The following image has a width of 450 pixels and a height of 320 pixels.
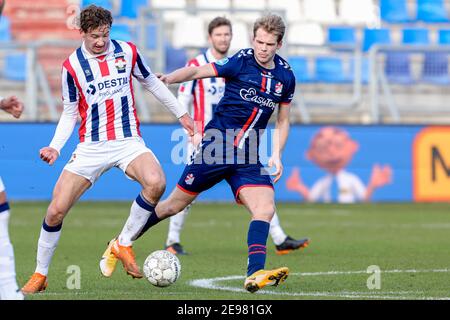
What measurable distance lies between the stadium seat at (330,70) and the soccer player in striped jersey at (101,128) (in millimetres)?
11091

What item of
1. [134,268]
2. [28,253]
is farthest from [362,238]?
[134,268]

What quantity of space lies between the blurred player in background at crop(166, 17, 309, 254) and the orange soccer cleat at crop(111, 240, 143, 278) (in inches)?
100

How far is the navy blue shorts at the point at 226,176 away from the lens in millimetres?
8657

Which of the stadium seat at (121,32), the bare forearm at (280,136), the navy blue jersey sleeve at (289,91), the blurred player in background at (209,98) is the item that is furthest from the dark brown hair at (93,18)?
the stadium seat at (121,32)

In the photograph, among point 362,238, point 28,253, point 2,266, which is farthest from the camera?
point 362,238

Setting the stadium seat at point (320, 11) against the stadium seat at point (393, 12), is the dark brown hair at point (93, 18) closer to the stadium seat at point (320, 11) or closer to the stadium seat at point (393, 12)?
the stadium seat at point (393, 12)

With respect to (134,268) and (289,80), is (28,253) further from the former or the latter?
(289,80)

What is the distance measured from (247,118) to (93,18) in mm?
1515

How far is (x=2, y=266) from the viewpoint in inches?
259

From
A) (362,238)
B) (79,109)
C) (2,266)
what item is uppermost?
(79,109)

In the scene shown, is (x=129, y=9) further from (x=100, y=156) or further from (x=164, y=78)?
(x=100, y=156)

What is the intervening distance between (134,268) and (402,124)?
1021cm

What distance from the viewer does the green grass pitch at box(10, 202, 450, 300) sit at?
27.1ft

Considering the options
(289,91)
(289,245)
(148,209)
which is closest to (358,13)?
(289,245)
